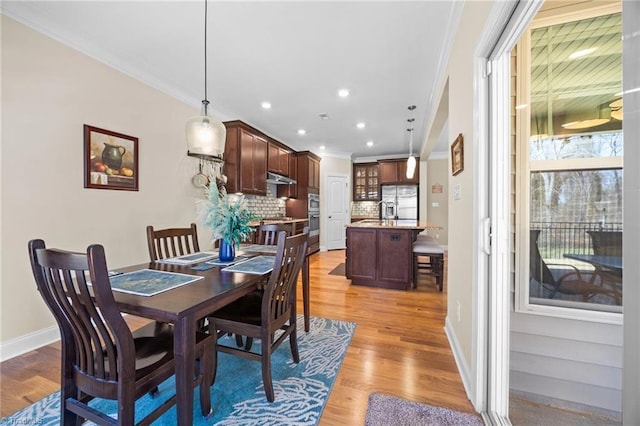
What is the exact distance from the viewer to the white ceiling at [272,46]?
6.20ft

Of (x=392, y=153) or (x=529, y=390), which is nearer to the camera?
(x=529, y=390)

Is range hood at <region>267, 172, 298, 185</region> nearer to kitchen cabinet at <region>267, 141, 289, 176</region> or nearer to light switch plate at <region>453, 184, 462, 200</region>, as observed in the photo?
kitchen cabinet at <region>267, 141, 289, 176</region>

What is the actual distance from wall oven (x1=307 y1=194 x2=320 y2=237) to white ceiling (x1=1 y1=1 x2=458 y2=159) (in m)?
2.50

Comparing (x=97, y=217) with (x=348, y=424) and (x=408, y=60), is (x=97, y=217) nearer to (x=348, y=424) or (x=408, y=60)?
(x=348, y=424)

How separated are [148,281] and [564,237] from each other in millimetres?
2118

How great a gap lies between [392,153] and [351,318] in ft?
16.6

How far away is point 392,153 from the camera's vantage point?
6559mm

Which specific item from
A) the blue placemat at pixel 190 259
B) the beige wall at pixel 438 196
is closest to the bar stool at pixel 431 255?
the blue placemat at pixel 190 259

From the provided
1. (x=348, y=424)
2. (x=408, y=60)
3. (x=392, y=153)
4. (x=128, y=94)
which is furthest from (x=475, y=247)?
(x=392, y=153)

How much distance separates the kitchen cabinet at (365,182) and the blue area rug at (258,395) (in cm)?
533

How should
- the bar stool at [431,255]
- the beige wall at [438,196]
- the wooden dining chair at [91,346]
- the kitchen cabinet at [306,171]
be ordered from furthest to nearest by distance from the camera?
the beige wall at [438,196]
the kitchen cabinet at [306,171]
the bar stool at [431,255]
the wooden dining chair at [91,346]

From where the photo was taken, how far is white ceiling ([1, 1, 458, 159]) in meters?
1.89

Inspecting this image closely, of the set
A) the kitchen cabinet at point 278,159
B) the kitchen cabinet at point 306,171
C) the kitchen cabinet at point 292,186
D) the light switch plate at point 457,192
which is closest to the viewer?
the light switch plate at point 457,192

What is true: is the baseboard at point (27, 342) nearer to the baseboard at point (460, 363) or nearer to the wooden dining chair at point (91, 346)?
the wooden dining chair at point (91, 346)
